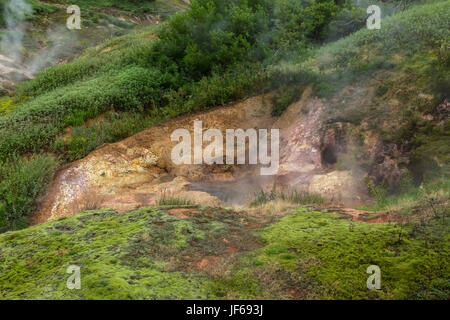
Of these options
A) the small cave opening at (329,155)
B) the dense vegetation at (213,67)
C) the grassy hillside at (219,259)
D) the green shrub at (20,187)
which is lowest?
the grassy hillside at (219,259)

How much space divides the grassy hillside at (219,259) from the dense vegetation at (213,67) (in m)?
4.57

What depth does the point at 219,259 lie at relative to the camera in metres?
3.56

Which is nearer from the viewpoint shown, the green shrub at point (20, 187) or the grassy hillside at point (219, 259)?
the grassy hillside at point (219, 259)

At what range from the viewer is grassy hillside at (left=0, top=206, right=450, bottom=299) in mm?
2848

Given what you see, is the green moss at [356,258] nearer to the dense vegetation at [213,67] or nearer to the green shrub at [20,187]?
the green shrub at [20,187]

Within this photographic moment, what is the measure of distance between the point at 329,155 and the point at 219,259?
5.26 m

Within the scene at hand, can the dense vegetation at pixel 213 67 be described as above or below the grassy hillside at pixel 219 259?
above

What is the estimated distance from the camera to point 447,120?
269 inches

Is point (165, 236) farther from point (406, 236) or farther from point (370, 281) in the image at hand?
point (406, 236)

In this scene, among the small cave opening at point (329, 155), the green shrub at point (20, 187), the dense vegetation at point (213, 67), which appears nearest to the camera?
the green shrub at point (20, 187)

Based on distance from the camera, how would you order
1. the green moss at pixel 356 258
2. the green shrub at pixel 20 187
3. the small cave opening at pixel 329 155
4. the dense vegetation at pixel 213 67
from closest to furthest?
the green moss at pixel 356 258, the green shrub at pixel 20 187, the small cave opening at pixel 329 155, the dense vegetation at pixel 213 67

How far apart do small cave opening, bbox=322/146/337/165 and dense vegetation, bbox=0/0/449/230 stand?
1809 millimetres

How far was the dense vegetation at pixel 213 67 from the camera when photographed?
373 inches

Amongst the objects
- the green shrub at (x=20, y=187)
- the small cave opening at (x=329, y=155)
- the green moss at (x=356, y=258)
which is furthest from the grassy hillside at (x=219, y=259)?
the small cave opening at (x=329, y=155)
